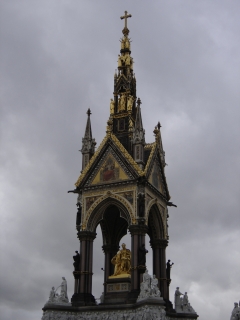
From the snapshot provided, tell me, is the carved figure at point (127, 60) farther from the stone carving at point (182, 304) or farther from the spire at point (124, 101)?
the stone carving at point (182, 304)

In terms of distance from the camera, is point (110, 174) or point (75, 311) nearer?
point (75, 311)

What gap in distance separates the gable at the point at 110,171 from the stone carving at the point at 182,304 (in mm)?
6939

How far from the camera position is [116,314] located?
2478 cm

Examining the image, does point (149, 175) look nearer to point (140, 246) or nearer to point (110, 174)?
point (110, 174)

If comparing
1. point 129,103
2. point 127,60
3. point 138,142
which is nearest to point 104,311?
point 138,142

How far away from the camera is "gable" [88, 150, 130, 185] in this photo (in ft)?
91.2

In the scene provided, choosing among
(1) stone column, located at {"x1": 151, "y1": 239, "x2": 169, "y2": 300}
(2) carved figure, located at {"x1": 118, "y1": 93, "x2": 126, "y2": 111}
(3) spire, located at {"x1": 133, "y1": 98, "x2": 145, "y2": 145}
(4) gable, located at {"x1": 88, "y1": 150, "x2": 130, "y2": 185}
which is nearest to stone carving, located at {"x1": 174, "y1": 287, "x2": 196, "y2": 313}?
(1) stone column, located at {"x1": 151, "y1": 239, "x2": 169, "y2": 300}

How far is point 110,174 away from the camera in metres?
28.2

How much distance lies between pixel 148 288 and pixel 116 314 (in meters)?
2.29

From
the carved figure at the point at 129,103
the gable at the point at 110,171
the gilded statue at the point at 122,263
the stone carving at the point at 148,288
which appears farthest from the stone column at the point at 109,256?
the carved figure at the point at 129,103

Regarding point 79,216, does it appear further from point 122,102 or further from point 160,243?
point 122,102

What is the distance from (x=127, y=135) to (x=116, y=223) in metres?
5.12

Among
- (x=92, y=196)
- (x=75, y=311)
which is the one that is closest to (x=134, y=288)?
(x=75, y=311)

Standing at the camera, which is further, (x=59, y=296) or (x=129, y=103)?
(x=129, y=103)
